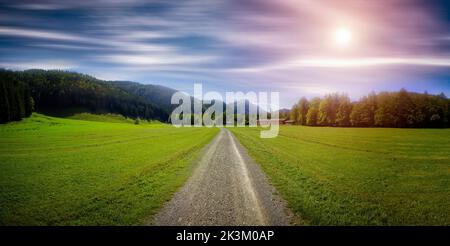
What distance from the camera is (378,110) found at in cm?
7281

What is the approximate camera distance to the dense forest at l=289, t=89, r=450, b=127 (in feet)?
140

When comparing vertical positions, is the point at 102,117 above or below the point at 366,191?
above

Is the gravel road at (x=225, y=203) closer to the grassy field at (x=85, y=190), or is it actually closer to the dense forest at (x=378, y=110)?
the grassy field at (x=85, y=190)

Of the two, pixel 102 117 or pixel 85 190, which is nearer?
pixel 85 190

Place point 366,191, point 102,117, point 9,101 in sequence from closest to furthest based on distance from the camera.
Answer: point 366,191
point 9,101
point 102,117

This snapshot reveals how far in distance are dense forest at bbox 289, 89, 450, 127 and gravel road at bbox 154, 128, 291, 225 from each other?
143 feet

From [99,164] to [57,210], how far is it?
11205 millimetres

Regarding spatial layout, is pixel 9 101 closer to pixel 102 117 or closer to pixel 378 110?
pixel 102 117

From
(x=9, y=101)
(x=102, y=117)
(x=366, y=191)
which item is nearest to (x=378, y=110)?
(x=366, y=191)

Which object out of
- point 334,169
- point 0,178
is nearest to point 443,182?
point 334,169

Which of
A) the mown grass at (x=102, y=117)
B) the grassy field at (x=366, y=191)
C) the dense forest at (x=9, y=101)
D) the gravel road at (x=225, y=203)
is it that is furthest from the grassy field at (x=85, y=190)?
the mown grass at (x=102, y=117)

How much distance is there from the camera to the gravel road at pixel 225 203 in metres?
8.09

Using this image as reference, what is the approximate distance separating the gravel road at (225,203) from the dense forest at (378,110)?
43607 millimetres

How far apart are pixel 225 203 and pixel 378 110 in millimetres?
80878
